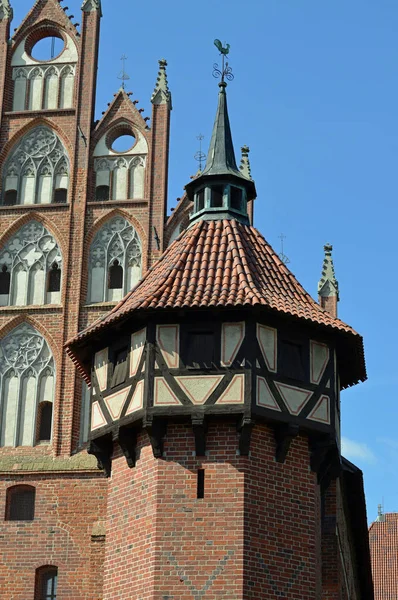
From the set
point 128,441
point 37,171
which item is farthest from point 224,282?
point 37,171

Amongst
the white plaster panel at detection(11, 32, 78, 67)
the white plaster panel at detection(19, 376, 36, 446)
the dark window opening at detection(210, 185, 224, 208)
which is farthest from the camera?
the white plaster panel at detection(11, 32, 78, 67)

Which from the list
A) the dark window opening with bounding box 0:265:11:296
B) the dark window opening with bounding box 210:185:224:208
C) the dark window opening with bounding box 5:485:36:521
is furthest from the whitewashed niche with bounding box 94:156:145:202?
the dark window opening with bounding box 5:485:36:521

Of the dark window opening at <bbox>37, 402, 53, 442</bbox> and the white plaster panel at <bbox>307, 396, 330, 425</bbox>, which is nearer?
the white plaster panel at <bbox>307, 396, 330, 425</bbox>

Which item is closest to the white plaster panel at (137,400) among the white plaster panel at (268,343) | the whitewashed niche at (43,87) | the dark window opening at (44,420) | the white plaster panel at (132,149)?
the white plaster panel at (268,343)

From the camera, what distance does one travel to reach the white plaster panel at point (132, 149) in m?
24.8

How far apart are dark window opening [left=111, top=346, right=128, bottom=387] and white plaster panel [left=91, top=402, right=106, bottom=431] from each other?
17.5 inches

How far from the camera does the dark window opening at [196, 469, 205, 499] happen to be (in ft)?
54.9

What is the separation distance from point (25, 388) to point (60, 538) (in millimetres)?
2854

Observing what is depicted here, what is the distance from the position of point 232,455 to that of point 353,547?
10.7m

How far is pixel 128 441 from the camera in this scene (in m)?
17.5

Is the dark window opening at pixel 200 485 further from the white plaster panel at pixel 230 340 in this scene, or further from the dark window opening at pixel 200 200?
the dark window opening at pixel 200 200

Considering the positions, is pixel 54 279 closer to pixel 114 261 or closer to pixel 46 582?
pixel 114 261

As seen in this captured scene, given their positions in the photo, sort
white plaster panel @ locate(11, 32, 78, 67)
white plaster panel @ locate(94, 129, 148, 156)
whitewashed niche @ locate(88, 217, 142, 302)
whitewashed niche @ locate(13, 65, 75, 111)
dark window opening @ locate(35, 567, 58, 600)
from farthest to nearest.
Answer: white plaster panel @ locate(11, 32, 78, 67) < whitewashed niche @ locate(13, 65, 75, 111) < white plaster panel @ locate(94, 129, 148, 156) < whitewashed niche @ locate(88, 217, 142, 302) < dark window opening @ locate(35, 567, 58, 600)

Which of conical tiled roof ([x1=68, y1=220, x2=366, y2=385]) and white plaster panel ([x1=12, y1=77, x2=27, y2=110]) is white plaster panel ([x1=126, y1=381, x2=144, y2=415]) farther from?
white plaster panel ([x1=12, y1=77, x2=27, y2=110])
